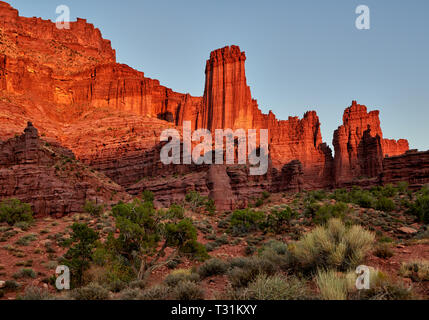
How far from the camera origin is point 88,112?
3492 inches

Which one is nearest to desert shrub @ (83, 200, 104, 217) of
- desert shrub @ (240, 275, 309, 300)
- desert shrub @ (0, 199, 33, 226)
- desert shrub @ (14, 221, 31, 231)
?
desert shrub @ (0, 199, 33, 226)

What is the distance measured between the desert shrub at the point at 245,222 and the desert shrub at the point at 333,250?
17.8 metres

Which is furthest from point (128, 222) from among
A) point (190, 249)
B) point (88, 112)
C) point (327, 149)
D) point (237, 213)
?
point (327, 149)

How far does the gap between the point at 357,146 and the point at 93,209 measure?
77.4 metres

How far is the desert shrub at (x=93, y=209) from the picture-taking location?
30659mm

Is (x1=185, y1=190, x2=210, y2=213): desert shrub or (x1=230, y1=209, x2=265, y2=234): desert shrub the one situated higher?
(x1=185, y1=190, x2=210, y2=213): desert shrub

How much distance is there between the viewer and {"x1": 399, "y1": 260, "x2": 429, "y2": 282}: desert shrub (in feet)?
20.1

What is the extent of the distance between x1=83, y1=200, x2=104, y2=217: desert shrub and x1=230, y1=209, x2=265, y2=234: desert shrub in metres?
15.0

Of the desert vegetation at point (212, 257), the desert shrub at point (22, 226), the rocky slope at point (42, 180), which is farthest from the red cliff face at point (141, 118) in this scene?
the desert shrub at point (22, 226)

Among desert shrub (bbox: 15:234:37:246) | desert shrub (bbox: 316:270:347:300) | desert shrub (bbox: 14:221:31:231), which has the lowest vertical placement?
desert shrub (bbox: 15:234:37:246)

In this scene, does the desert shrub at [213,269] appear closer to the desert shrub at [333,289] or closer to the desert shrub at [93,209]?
the desert shrub at [333,289]

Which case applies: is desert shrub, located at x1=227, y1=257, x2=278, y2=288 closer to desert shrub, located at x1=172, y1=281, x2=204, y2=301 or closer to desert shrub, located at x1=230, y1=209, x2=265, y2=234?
desert shrub, located at x1=172, y1=281, x2=204, y2=301

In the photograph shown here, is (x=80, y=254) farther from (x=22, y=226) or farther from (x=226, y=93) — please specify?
(x=226, y=93)

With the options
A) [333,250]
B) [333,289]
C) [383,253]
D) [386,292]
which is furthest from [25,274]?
[383,253]
